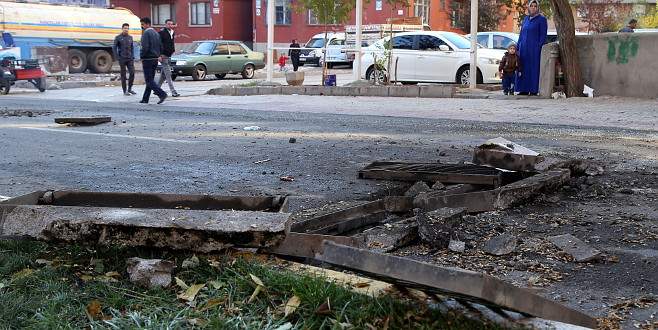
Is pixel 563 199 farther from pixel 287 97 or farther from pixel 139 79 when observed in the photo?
pixel 139 79

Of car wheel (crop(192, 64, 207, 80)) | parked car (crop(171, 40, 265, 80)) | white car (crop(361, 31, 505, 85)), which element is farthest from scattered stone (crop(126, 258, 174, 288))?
car wheel (crop(192, 64, 207, 80))

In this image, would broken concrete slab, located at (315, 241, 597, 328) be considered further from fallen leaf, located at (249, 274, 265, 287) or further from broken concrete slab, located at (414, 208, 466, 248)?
broken concrete slab, located at (414, 208, 466, 248)

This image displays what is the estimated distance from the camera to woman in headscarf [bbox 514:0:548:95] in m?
16.8

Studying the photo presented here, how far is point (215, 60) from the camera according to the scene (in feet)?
103

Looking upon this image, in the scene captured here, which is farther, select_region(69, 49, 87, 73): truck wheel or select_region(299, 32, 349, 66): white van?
select_region(299, 32, 349, 66): white van

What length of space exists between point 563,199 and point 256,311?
336 cm

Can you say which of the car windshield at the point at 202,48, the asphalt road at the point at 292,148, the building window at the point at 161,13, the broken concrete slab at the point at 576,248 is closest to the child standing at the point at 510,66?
the asphalt road at the point at 292,148

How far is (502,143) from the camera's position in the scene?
7039 mm

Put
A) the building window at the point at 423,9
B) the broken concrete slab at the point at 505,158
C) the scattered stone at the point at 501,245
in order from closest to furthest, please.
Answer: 1. the scattered stone at the point at 501,245
2. the broken concrete slab at the point at 505,158
3. the building window at the point at 423,9

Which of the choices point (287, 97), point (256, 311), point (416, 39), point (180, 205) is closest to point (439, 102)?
point (287, 97)

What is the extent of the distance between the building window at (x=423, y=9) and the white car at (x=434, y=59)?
2351cm

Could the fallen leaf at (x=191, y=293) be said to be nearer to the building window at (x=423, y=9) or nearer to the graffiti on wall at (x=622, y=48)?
the graffiti on wall at (x=622, y=48)

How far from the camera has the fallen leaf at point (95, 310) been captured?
2963 millimetres

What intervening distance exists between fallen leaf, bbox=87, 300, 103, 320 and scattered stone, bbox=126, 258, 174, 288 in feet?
0.65
